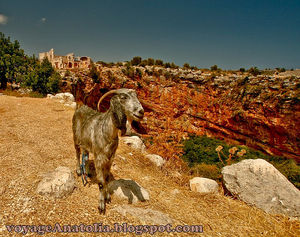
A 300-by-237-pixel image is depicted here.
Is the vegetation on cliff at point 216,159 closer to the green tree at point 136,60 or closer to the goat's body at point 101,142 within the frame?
the goat's body at point 101,142

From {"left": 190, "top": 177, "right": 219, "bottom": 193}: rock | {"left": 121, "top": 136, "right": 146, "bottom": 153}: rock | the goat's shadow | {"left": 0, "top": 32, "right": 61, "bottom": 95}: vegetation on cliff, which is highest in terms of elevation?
{"left": 0, "top": 32, "right": 61, "bottom": 95}: vegetation on cliff

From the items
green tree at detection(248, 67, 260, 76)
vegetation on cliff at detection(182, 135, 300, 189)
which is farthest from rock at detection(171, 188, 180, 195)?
green tree at detection(248, 67, 260, 76)

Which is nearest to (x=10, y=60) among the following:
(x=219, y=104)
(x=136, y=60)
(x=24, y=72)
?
(x=24, y=72)

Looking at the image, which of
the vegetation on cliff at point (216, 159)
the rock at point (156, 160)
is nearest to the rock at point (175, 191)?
the rock at point (156, 160)

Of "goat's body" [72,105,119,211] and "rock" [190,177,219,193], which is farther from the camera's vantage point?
"rock" [190,177,219,193]

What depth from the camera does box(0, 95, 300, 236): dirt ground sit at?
2.69 meters

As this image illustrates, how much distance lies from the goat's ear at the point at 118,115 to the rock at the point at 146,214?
65.4 inches

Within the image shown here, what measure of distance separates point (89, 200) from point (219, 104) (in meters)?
19.3

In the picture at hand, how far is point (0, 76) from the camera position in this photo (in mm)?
18531

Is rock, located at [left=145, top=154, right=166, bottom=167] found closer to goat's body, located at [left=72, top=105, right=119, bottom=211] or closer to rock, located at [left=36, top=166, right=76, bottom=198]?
goat's body, located at [left=72, top=105, right=119, bottom=211]

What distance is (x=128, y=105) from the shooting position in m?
2.27

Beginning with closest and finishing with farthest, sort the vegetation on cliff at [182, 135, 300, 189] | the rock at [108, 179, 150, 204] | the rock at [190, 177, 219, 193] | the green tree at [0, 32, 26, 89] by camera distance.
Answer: the rock at [108, 179, 150, 204] < the rock at [190, 177, 219, 193] < the vegetation on cliff at [182, 135, 300, 189] < the green tree at [0, 32, 26, 89]

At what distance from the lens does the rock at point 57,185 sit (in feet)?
9.87

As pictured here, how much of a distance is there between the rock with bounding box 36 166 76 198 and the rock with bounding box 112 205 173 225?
1.03 metres
